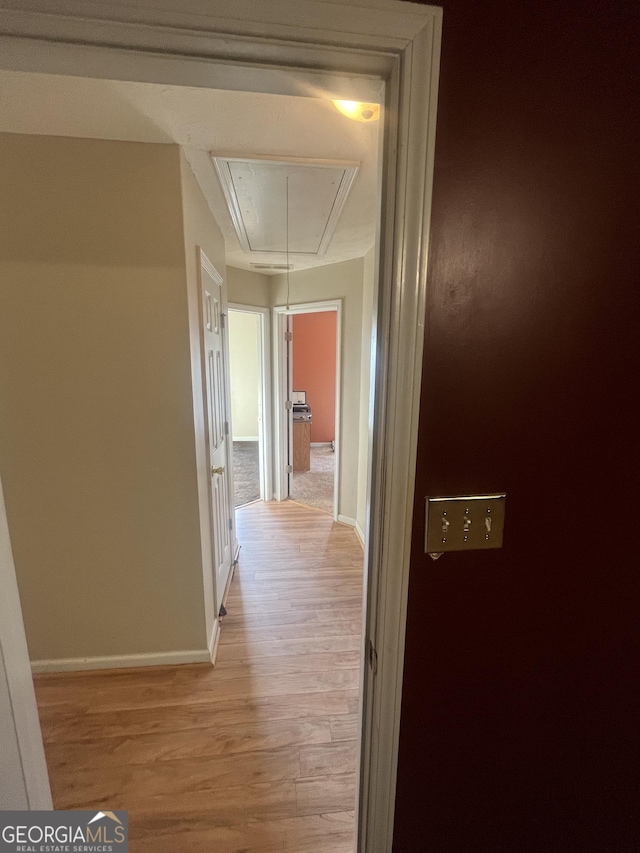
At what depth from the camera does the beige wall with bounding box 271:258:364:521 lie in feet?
10.1

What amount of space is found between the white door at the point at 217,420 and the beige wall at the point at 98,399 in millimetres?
308

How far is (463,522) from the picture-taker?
75 cm

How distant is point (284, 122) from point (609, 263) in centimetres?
121

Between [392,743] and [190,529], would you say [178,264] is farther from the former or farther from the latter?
[392,743]

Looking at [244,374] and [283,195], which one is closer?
[283,195]

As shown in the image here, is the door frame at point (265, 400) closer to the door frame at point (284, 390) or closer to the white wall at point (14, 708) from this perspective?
the door frame at point (284, 390)

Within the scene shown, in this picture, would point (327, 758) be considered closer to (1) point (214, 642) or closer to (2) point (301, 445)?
(1) point (214, 642)

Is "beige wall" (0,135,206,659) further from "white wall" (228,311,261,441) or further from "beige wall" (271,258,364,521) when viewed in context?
"white wall" (228,311,261,441)

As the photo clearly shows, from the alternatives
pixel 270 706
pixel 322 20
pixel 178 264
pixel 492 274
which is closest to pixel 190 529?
pixel 270 706

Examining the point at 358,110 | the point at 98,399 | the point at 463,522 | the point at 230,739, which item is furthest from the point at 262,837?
the point at 358,110

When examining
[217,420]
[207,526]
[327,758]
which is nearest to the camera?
[327,758]

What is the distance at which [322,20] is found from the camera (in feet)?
1.79

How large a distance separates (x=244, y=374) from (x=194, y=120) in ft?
16.6

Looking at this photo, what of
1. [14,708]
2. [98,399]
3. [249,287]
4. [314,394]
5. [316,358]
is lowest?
[14,708]
